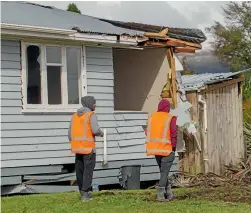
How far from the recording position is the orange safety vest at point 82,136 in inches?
421

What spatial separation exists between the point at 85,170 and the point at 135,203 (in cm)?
103

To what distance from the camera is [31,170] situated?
1358 centimetres

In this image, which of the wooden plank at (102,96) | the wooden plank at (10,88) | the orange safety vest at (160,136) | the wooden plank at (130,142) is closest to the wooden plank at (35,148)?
the wooden plank at (10,88)

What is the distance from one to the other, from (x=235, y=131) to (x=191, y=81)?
77.0 inches

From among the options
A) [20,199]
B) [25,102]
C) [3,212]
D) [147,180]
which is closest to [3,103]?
[25,102]

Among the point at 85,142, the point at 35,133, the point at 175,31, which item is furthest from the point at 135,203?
the point at 175,31

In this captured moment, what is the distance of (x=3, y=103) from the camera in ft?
43.2

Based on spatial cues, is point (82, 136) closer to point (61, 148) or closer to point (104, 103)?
point (61, 148)

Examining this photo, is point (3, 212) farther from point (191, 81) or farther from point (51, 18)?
point (191, 81)

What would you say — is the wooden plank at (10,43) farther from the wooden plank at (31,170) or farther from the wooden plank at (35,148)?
Result: the wooden plank at (31,170)

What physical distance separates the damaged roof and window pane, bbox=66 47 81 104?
23.9 inches

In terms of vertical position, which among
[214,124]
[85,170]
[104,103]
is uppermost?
[104,103]

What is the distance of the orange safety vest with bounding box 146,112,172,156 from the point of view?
10.7 metres

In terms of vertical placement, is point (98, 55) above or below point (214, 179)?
above
